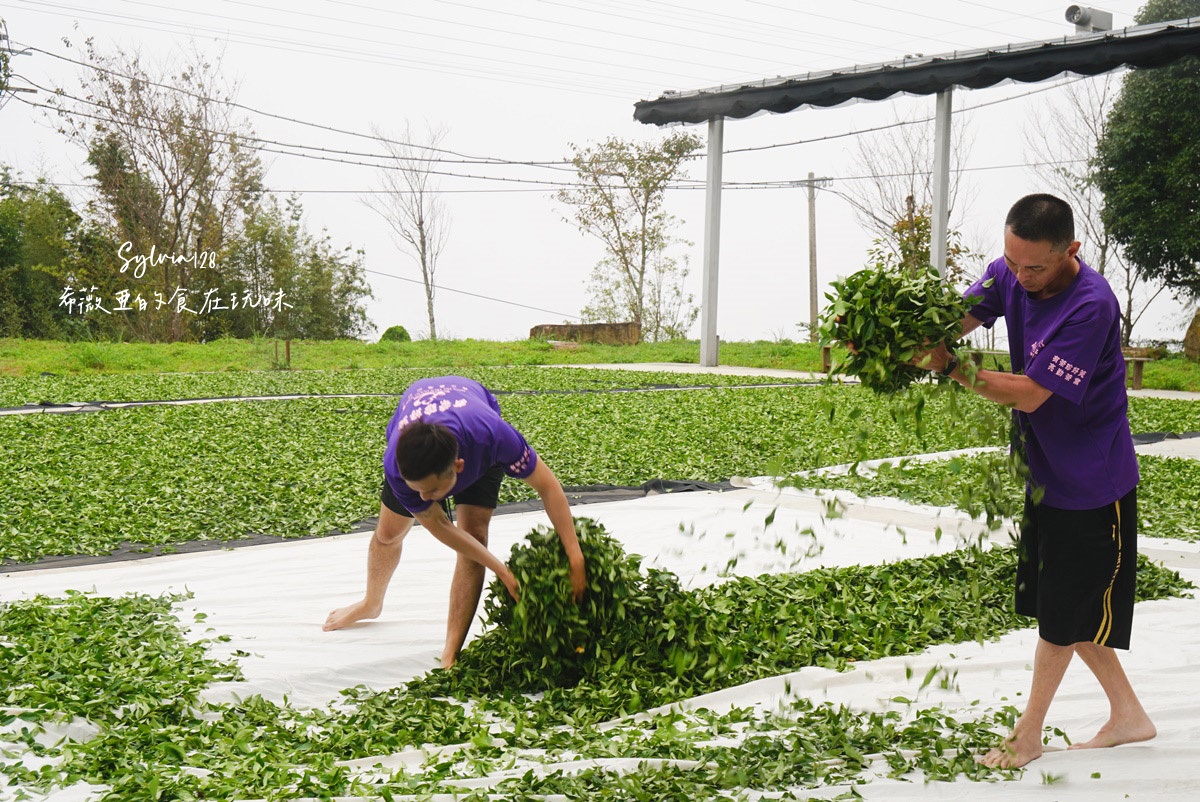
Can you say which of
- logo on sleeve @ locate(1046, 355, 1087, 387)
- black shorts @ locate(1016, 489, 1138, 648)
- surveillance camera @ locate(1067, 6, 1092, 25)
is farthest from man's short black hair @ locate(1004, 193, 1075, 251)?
surveillance camera @ locate(1067, 6, 1092, 25)

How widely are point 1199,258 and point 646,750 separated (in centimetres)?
1819

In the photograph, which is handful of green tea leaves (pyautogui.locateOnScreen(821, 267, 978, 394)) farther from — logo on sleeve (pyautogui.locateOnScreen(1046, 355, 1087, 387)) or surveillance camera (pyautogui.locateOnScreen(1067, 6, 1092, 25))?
surveillance camera (pyautogui.locateOnScreen(1067, 6, 1092, 25))

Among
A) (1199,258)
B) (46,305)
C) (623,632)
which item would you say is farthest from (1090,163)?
(46,305)

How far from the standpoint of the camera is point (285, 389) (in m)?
12.4

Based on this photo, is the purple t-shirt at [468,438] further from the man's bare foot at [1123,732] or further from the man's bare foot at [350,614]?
the man's bare foot at [1123,732]

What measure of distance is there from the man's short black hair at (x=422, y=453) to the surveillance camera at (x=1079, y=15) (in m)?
13.3

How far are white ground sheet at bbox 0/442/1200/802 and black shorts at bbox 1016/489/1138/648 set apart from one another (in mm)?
347

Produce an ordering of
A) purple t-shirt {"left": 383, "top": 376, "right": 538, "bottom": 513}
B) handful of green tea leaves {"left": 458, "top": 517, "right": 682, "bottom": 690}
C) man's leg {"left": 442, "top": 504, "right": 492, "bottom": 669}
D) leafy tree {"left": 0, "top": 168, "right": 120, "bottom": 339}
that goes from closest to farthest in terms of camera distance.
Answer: purple t-shirt {"left": 383, "top": 376, "right": 538, "bottom": 513} → handful of green tea leaves {"left": 458, "top": 517, "right": 682, "bottom": 690} → man's leg {"left": 442, "top": 504, "right": 492, "bottom": 669} → leafy tree {"left": 0, "top": 168, "right": 120, "bottom": 339}

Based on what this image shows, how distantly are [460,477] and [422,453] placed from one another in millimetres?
393

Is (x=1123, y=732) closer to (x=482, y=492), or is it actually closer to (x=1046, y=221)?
(x=1046, y=221)

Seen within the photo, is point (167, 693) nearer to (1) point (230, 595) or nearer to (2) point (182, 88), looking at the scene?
(1) point (230, 595)

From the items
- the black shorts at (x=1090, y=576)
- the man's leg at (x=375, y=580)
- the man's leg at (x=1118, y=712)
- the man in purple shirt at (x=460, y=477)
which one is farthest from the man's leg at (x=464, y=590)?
the man's leg at (x=1118, y=712)

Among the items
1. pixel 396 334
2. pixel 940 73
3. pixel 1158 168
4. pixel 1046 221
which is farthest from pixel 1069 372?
pixel 396 334

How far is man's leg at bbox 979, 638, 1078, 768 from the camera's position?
8.39ft
